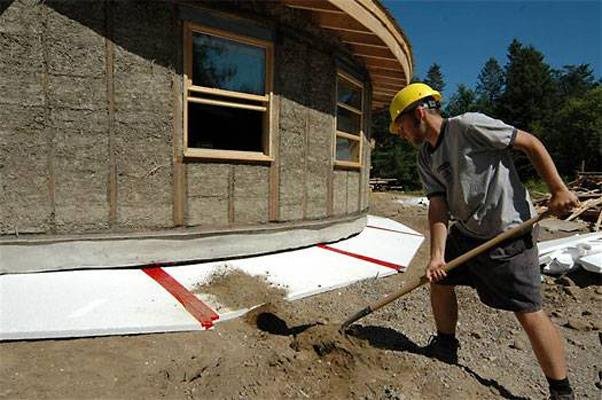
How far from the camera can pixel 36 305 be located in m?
3.31

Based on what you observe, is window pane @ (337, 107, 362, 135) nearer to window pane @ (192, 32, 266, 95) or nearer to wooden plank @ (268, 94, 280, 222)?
wooden plank @ (268, 94, 280, 222)

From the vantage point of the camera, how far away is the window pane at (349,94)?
672 cm

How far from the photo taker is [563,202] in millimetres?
2195

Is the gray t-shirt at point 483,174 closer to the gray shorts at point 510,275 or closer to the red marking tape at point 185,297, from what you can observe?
the gray shorts at point 510,275

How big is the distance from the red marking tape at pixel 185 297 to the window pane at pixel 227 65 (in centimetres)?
229

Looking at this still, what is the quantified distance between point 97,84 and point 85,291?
215 cm

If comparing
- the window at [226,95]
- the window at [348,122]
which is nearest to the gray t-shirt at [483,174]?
the window at [226,95]

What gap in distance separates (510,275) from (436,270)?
43cm

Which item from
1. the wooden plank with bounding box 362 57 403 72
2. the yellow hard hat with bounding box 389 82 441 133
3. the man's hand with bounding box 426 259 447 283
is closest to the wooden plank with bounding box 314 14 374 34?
the wooden plank with bounding box 362 57 403 72

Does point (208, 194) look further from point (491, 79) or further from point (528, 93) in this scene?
point (491, 79)

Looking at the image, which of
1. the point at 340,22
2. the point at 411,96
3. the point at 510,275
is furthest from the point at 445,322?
the point at 340,22

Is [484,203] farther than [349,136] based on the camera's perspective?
No

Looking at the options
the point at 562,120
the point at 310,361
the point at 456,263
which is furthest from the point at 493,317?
the point at 562,120

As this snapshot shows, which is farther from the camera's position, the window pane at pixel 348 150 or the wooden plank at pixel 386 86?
the wooden plank at pixel 386 86
